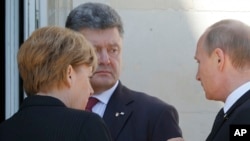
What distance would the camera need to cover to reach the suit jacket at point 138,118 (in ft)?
12.0

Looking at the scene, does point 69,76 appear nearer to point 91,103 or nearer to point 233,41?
point 233,41

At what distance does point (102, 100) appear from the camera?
3816mm

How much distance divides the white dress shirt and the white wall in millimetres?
1071

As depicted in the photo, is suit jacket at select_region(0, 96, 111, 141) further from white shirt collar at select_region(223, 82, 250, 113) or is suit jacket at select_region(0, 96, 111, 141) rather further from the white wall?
the white wall

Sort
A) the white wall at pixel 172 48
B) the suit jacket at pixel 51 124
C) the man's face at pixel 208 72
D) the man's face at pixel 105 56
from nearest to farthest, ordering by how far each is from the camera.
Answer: the suit jacket at pixel 51 124 < the man's face at pixel 208 72 < the man's face at pixel 105 56 < the white wall at pixel 172 48

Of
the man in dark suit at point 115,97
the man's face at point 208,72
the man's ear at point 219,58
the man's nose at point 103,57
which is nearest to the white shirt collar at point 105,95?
the man in dark suit at point 115,97

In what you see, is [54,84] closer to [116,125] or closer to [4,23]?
[116,125]

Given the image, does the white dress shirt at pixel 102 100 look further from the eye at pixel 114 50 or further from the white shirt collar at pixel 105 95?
the eye at pixel 114 50

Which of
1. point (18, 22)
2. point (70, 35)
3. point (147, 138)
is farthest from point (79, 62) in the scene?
point (18, 22)

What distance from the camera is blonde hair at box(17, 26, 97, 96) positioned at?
3.00 m

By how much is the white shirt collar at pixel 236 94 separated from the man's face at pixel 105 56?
27.0 inches

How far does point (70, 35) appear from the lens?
308 cm

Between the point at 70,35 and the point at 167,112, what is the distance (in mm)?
811
